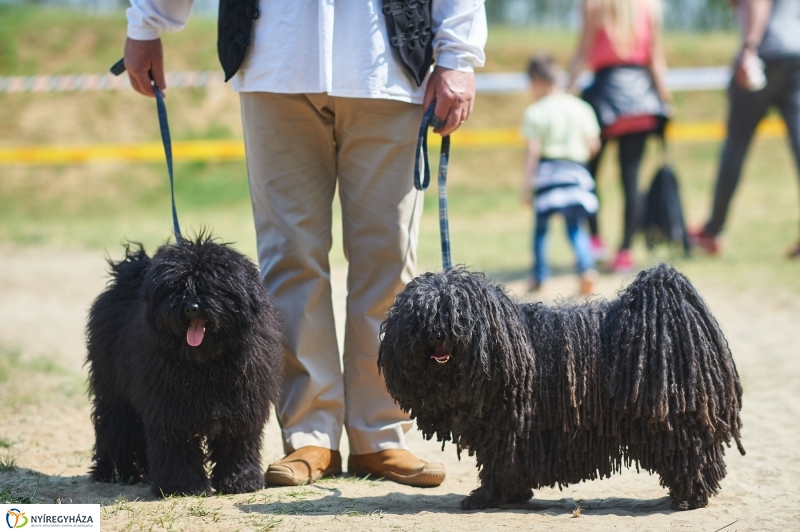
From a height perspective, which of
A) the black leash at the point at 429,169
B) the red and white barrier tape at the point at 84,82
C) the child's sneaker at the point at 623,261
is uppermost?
the red and white barrier tape at the point at 84,82

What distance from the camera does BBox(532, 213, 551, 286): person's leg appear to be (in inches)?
341

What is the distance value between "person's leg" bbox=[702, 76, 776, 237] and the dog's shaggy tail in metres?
6.21

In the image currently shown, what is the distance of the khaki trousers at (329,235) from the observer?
4.12 m

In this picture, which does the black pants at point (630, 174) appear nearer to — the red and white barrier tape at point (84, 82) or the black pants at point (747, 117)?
the black pants at point (747, 117)

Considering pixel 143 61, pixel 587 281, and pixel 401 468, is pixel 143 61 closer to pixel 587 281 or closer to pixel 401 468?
pixel 401 468

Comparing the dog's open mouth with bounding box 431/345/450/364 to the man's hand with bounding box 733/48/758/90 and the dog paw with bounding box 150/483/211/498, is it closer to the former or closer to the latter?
the dog paw with bounding box 150/483/211/498

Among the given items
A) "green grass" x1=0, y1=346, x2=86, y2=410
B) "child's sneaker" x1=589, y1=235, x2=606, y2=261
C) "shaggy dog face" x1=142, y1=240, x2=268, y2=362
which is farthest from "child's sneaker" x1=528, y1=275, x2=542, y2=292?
"shaggy dog face" x1=142, y1=240, x2=268, y2=362

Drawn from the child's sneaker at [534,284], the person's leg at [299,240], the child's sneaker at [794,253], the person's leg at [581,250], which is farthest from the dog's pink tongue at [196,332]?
the child's sneaker at [794,253]

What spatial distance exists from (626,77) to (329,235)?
579cm

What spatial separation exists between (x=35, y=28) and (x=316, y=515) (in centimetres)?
1788

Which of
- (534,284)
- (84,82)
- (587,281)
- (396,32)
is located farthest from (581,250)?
(84,82)

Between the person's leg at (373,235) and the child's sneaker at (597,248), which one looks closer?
the person's leg at (373,235)

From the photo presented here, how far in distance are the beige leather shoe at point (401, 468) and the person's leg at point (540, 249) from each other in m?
4.69

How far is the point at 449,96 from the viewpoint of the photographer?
13.0 ft
